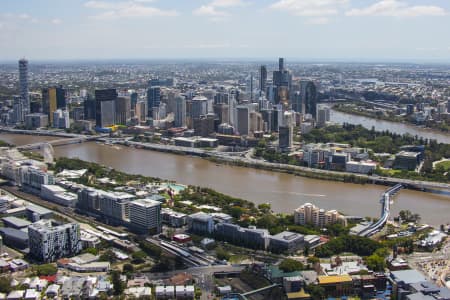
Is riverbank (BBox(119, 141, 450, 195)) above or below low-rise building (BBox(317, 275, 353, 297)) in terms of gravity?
above

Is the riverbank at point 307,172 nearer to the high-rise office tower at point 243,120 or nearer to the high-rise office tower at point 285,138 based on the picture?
the high-rise office tower at point 285,138

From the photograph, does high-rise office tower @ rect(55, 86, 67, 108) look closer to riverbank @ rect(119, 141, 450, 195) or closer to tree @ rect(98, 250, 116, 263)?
riverbank @ rect(119, 141, 450, 195)

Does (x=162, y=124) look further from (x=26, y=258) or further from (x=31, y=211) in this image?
(x=26, y=258)

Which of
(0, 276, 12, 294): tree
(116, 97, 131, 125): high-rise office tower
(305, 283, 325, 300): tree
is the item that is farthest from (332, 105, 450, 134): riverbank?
(0, 276, 12, 294): tree

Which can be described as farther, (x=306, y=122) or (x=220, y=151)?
(x=306, y=122)

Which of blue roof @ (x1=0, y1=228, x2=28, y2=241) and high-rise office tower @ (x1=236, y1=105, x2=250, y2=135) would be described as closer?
blue roof @ (x1=0, y1=228, x2=28, y2=241)

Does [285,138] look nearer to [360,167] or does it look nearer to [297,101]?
[360,167]

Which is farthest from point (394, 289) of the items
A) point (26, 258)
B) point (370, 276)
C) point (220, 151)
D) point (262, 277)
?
point (220, 151)

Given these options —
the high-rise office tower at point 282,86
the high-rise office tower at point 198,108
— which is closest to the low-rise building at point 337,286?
the high-rise office tower at point 198,108
